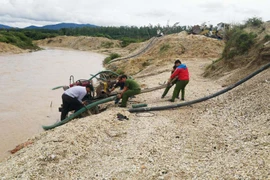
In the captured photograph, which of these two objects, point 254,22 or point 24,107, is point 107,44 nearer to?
point 254,22

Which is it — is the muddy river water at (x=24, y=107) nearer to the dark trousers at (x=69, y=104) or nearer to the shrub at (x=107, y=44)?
the dark trousers at (x=69, y=104)

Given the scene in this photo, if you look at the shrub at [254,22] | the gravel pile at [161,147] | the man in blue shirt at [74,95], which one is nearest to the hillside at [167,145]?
the gravel pile at [161,147]

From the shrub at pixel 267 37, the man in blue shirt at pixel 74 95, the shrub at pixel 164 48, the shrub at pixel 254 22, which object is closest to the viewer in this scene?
the man in blue shirt at pixel 74 95

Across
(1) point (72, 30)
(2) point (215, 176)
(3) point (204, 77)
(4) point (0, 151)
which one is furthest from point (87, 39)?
(2) point (215, 176)

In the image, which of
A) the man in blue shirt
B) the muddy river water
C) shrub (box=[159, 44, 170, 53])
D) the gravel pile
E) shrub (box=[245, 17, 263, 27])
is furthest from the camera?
shrub (box=[159, 44, 170, 53])

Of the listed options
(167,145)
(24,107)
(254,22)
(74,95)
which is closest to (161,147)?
(167,145)

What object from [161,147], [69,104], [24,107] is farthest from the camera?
[24,107]

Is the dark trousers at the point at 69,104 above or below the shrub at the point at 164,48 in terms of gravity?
below

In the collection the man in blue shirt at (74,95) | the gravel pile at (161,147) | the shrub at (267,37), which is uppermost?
the shrub at (267,37)

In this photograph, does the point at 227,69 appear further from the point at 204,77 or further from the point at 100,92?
the point at 100,92

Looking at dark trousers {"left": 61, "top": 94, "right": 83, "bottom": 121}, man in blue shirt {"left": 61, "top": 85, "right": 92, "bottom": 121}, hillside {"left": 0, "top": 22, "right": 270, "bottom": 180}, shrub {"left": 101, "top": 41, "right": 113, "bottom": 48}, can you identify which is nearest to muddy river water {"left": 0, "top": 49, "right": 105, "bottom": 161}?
dark trousers {"left": 61, "top": 94, "right": 83, "bottom": 121}

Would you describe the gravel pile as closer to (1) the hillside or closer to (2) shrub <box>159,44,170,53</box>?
(1) the hillside

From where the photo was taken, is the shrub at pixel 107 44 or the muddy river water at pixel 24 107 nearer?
the muddy river water at pixel 24 107

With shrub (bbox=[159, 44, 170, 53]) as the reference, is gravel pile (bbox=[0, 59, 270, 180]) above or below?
below
